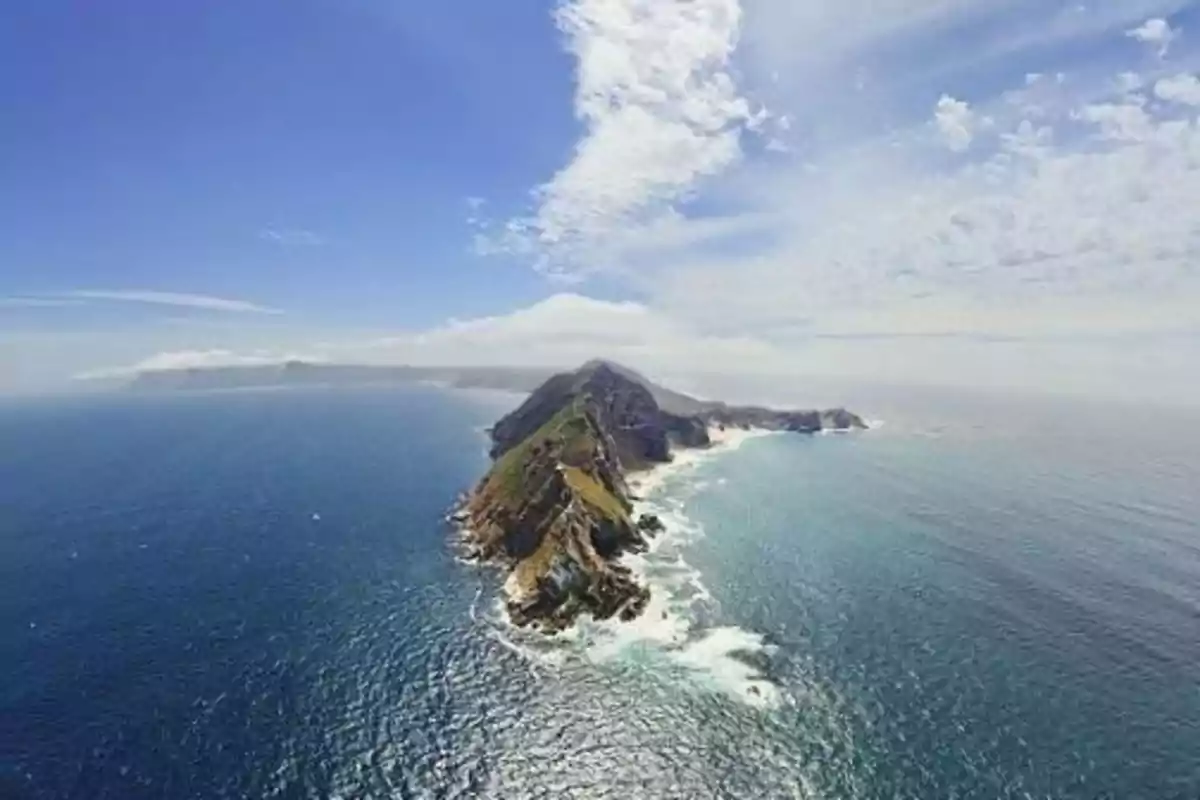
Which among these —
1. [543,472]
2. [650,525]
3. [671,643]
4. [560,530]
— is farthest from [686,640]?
[543,472]

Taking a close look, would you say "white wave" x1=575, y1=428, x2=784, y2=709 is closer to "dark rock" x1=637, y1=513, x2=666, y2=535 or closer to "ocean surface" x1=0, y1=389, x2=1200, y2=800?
"ocean surface" x1=0, y1=389, x2=1200, y2=800

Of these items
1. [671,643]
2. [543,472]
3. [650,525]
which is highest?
[543,472]

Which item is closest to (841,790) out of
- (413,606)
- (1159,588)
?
(413,606)

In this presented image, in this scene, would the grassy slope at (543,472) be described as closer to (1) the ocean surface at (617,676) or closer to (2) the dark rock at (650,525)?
(2) the dark rock at (650,525)

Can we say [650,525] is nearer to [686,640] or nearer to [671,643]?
[686,640]

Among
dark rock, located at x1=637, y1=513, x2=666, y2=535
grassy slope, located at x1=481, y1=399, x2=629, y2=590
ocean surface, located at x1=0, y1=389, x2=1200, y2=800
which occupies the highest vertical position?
grassy slope, located at x1=481, y1=399, x2=629, y2=590

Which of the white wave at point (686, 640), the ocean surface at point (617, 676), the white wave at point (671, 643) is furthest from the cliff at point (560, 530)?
the ocean surface at point (617, 676)

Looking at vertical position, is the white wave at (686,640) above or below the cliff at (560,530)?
below

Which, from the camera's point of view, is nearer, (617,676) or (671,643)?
(617,676)

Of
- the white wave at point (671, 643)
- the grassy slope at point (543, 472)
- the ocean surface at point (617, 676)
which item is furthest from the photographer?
the grassy slope at point (543, 472)

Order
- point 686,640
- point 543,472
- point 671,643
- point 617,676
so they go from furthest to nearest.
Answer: point 543,472
point 686,640
point 671,643
point 617,676

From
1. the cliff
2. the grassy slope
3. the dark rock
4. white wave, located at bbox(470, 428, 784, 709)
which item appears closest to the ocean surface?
white wave, located at bbox(470, 428, 784, 709)
